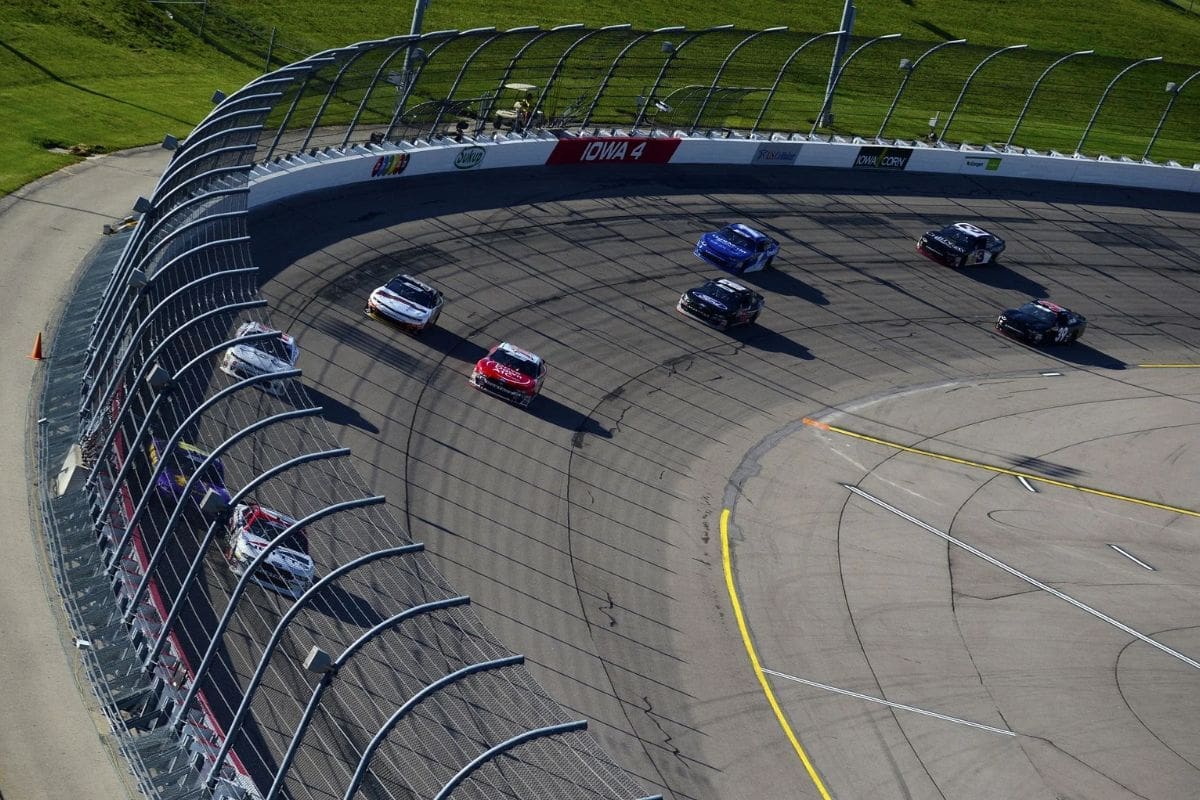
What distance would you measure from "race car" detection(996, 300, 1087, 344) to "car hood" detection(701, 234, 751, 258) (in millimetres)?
8963

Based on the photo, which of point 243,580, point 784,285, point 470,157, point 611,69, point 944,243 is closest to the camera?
point 243,580

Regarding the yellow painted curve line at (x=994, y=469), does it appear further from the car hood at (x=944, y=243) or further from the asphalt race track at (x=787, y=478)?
the car hood at (x=944, y=243)

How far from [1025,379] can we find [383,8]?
3281 cm

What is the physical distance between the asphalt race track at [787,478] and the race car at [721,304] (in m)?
0.53

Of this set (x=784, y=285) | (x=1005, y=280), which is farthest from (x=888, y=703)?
(x=1005, y=280)

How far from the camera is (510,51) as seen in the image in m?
45.6

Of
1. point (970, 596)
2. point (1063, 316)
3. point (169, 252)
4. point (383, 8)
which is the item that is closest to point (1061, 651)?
point (970, 596)

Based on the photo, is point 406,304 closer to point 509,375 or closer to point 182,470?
point 509,375

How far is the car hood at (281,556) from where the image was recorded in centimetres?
1964

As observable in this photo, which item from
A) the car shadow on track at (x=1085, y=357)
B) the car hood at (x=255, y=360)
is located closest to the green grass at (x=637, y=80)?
the car hood at (x=255, y=360)

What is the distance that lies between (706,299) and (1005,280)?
14.2 m

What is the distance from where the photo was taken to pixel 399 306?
117 ft

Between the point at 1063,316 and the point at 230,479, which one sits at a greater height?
the point at 1063,316

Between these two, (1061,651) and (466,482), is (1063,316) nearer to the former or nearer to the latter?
(1061,651)
